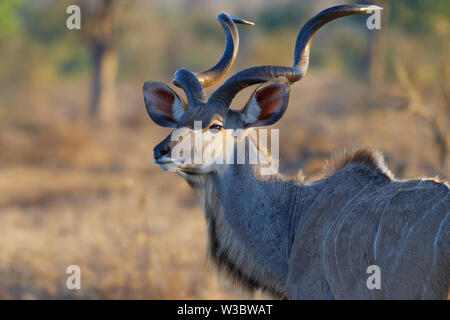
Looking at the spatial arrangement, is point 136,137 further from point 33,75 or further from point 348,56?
point 348,56

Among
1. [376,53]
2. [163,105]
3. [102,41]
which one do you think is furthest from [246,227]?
[376,53]

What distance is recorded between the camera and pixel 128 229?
301 inches

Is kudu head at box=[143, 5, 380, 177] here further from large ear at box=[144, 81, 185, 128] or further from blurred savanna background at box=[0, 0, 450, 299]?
blurred savanna background at box=[0, 0, 450, 299]

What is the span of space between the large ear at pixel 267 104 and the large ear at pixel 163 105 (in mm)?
386

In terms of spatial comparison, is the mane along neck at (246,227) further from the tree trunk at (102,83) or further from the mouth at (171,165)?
the tree trunk at (102,83)

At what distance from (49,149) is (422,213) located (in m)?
10.7

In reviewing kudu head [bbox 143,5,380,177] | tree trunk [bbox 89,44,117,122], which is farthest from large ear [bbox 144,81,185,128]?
tree trunk [bbox 89,44,117,122]

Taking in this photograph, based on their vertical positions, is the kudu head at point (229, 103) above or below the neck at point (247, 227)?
above

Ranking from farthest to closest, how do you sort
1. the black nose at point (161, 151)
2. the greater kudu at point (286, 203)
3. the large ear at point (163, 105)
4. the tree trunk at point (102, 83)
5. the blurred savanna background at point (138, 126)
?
the tree trunk at point (102, 83), the blurred savanna background at point (138, 126), the large ear at point (163, 105), the black nose at point (161, 151), the greater kudu at point (286, 203)

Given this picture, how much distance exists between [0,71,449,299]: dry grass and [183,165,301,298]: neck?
26 cm

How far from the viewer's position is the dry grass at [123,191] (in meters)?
5.83

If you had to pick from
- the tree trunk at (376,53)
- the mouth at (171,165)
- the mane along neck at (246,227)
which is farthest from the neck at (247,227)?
the tree trunk at (376,53)

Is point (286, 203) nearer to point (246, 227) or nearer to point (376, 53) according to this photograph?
point (246, 227)

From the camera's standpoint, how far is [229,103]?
3326mm
